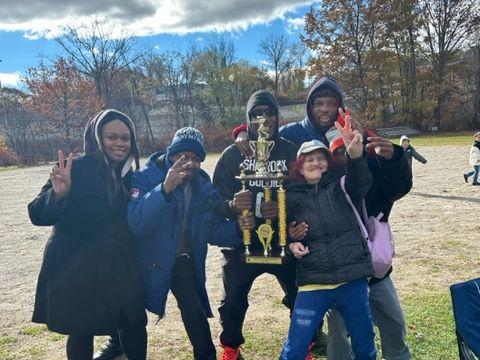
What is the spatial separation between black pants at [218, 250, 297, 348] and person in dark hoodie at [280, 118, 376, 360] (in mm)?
609

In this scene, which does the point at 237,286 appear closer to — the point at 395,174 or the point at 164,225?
the point at 164,225

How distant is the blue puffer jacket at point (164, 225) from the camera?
2904 millimetres

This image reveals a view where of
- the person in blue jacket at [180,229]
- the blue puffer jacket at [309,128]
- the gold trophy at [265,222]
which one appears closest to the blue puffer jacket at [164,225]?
the person in blue jacket at [180,229]

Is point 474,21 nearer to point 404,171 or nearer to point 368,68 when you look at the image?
point 368,68

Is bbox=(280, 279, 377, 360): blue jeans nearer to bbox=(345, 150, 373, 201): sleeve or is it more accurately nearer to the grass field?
bbox=(345, 150, 373, 201): sleeve

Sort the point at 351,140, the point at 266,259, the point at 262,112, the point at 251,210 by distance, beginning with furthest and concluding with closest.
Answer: the point at 262,112
the point at 251,210
the point at 266,259
the point at 351,140

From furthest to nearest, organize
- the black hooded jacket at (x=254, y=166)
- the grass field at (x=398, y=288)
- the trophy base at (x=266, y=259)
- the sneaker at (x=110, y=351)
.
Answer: the grass field at (x=398, y=288) < the sneaker at (x=110, y=351) < the black hooded jacket at (x=254, y=166) < the trophy base at (x=266, y=259)

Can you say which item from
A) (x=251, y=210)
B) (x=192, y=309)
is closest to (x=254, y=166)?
(x=251, y=210)

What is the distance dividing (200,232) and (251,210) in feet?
1.48

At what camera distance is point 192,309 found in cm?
317

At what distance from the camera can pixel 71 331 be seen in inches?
114

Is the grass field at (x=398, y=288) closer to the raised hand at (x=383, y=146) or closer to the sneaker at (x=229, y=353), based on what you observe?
the sneaker at (x=229, y=353)

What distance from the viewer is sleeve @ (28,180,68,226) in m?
2.79

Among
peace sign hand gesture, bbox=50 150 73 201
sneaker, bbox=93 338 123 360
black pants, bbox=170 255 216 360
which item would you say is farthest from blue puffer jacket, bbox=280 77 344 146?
sneaker, bbox=93 338 123 360
